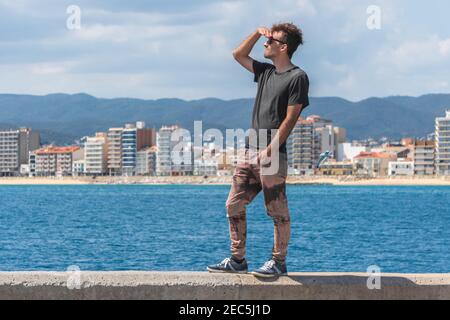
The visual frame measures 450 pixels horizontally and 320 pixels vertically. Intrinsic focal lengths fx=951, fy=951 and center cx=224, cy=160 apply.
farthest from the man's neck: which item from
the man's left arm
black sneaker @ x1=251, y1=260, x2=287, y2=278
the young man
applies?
black sneaker @ x1=251, y1=260, x2=287, y2=278

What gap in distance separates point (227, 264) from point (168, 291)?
2.98 ft

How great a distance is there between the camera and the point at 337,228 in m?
63.8

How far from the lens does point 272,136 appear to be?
8656mm

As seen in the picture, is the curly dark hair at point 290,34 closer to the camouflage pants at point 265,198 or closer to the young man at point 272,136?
the young man at point 272,136

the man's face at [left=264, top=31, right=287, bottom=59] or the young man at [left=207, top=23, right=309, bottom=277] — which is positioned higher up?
the man's face at [left=264, top=31, right=287, bottom=59]

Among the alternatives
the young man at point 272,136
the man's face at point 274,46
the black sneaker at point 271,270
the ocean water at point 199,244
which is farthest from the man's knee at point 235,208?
the ocean water at point 199,244

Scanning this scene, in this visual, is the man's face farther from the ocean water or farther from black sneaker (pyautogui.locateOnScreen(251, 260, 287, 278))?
the ocean water

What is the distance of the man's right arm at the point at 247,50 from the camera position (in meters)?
8.96

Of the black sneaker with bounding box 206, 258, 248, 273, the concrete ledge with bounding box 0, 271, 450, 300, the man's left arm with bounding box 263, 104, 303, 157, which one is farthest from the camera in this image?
the black sneaker with bounding box 206, 258, 248, 273

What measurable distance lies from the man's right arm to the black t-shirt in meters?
0.24

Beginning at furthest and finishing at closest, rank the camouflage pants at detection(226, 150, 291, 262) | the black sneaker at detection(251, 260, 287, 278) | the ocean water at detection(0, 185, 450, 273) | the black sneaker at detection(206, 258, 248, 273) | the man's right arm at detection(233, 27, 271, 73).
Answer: the ocean water at detection(0, 185, 450, 273), the man's right arm at detection(233, 27, 271, 73), the black sneaker at detection(206, 258, 248, 273), the camouflage pants at detection(226, 150, 291, 262), the black sneaker at detection(251, 260, 287, 278)

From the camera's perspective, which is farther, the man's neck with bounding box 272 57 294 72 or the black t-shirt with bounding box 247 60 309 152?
the man's neck with bounding box 272 57 294 72

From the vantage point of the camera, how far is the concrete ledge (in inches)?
316
